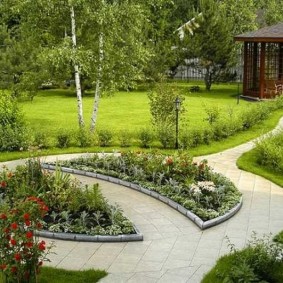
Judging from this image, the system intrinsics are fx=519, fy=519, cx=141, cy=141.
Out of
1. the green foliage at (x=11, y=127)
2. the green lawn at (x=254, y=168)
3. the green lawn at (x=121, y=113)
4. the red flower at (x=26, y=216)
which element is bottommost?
the green lawn at (x=254, y=168)

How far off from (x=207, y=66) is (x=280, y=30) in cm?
458

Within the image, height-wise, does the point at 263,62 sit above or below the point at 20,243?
above

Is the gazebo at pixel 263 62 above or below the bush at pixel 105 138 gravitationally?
above

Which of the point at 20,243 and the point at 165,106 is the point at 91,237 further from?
the point at 165,106

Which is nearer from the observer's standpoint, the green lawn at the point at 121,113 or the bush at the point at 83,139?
the bush at the point at 83,139

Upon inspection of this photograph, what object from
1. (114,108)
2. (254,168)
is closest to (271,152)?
(254,168)

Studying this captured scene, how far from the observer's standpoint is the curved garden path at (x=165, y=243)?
6523 millimetres

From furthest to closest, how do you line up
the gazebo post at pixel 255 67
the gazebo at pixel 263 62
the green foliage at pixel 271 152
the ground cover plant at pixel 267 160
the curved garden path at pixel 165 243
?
1. the gazebo post at pixel 255 67
2. the gazebo at pixel 263 62
3. the green foliage at pixel 271 152
4. the ground cover plant at pixel 267 160
5. the curved garden path at pixel 165 243

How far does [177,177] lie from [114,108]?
12.7m

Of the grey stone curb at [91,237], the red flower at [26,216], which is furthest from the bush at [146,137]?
the red flower at [26,216]

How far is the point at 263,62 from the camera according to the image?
80.9 feet

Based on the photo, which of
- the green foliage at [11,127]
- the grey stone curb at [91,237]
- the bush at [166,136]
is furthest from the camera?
the bush at [166,136]

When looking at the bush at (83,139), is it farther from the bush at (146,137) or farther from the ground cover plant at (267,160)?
the ground cover plant at (267,160)

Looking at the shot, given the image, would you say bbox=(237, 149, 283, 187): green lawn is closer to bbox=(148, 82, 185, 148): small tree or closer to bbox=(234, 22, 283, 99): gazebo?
bbox=(148, 82, 185, 148): small tree
